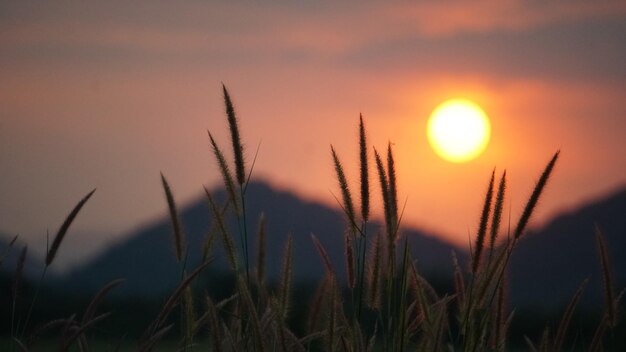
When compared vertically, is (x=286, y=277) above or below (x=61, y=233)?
below

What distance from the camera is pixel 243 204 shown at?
376 cm

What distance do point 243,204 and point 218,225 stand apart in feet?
0.55

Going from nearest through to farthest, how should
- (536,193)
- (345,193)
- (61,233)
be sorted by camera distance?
(536,193) < (345,193) < (61,233)

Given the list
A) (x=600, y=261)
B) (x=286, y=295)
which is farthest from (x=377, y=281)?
(x=600, y=261)

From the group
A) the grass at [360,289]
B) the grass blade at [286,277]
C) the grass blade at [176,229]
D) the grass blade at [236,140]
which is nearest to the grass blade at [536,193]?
the grass at [360,289]

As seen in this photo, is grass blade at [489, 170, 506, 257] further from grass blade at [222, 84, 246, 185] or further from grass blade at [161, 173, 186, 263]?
grass blade at [161, 173, 186, 263]

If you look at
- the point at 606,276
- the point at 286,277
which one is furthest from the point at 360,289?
the point at 606,276

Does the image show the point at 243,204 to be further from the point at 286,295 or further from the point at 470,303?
the point at 470,303

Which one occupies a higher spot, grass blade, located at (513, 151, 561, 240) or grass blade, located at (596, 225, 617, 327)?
grass blade, located at (513, 151, 561, 240)

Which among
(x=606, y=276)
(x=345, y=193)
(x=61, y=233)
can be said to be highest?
(x=345, y=193)

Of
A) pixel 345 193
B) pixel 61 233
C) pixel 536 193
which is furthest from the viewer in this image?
pixel 61 233

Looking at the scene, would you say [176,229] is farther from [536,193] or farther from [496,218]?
[536,193]

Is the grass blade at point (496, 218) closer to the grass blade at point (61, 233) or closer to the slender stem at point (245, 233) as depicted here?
the slender stem at point (245, 233)

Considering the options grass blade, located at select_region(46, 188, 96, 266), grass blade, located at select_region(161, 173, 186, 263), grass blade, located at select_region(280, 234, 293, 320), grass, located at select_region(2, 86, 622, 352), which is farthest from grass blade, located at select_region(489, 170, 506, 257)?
grass blade, located at select_region(46, 188, 96, 266)
